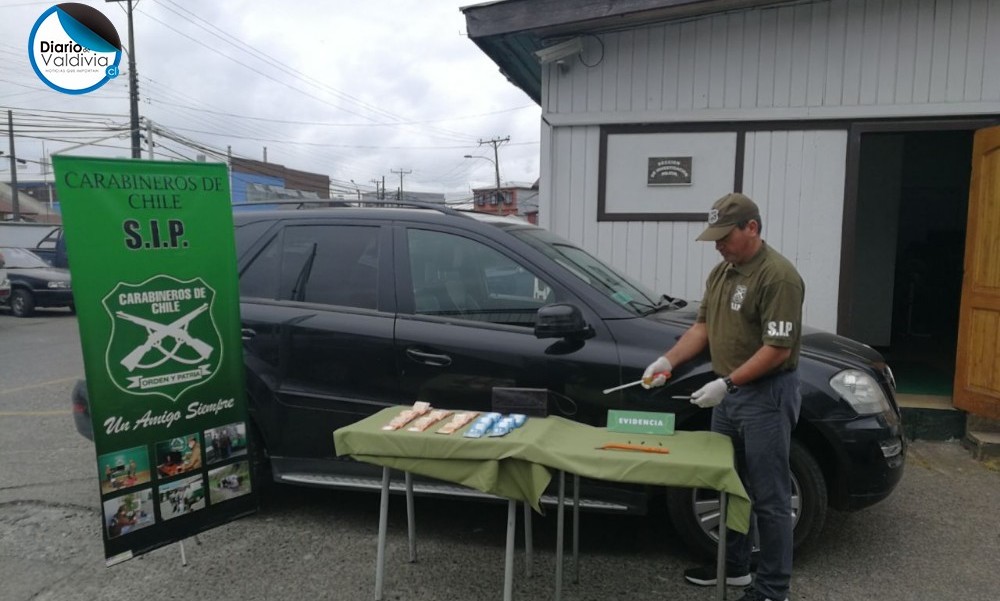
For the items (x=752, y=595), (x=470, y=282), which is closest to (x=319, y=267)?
(x=470, y=282)

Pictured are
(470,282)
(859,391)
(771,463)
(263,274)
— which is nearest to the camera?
(771,463)

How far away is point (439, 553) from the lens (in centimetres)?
371

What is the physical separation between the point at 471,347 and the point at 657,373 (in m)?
1.00

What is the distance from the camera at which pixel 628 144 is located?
641cm

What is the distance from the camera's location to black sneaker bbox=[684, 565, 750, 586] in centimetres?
329

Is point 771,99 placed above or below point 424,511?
above

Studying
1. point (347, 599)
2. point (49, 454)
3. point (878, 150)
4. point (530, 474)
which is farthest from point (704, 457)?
point (878, 150)

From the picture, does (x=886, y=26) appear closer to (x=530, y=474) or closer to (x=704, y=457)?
(x=704, y=457)

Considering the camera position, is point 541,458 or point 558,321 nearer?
point 541,458

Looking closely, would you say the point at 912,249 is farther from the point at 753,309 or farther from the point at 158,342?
the point at 158,342

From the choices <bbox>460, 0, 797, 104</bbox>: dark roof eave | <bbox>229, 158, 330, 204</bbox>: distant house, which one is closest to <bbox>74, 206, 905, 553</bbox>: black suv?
<bbox>460, 0, 797, 104</bbox>: dark roof eave

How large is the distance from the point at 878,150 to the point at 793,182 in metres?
3.09

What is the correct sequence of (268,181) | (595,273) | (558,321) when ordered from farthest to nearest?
(268,181) → (595,273) → (558,321)

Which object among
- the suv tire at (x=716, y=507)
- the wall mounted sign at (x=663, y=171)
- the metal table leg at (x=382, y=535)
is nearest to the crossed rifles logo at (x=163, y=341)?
the metal table leg at (x=382, y=535)
